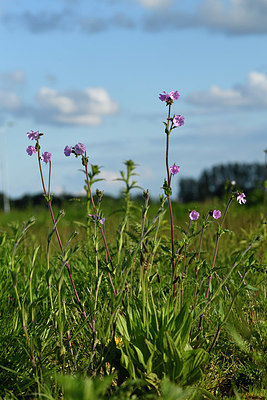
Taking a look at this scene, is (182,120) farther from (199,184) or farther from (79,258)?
(199,184)

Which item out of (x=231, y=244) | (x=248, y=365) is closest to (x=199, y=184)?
(x=231, y=244)

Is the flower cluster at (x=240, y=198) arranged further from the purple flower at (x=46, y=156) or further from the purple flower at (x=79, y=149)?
the purple flower at (x=46, y=156)

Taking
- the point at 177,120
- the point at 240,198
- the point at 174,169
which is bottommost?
the point at 240,198

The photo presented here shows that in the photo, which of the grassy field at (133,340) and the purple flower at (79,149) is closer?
the grassy field at (133,340)

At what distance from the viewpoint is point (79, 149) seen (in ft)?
9.26

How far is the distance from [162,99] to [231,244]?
10.9 feet

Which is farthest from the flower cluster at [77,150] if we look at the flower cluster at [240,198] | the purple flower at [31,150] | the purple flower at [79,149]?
the flower cluster at [240,198]

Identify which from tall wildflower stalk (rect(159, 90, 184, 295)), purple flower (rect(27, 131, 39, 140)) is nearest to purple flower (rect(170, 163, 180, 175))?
tall wildflower stalk (rect(159, 90, 184, 295))

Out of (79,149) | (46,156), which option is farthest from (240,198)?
(46,156)

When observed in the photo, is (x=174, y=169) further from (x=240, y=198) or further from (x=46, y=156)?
(x=46, y=156)

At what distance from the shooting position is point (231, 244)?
583cm

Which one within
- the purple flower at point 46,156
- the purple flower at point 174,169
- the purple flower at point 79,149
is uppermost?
the purple flower at point 79,149

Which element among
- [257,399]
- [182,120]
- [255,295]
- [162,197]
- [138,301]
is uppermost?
[182,120]

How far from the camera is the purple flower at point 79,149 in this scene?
2.81 m
